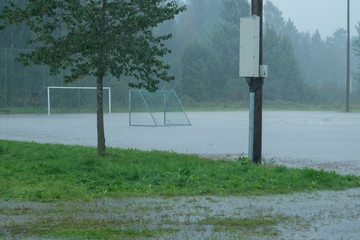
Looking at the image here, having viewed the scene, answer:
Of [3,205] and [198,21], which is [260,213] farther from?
[198,21]

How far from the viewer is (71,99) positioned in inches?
1789

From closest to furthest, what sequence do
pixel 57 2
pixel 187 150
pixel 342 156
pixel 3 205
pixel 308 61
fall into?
pixel 3 205, pixel 57 2, pixel 342 156, pixel 187 150, pixel 308 61

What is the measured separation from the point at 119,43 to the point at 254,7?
2983 mm

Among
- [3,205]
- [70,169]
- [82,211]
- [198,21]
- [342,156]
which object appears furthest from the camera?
[198,21]

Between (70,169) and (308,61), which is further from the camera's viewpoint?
(308,61)

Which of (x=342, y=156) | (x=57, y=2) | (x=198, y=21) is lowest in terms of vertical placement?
(x=342, y=156)

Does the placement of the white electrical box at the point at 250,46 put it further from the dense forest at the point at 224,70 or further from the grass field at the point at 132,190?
the dense forest at the point at 224,70

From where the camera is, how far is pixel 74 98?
45656 millimetres

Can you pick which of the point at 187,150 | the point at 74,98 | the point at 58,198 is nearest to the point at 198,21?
the point at 74,98

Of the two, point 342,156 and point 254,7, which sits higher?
point 254,7

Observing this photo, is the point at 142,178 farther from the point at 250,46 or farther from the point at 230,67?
the point at 230,67

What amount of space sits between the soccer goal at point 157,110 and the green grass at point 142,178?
9.39 meters

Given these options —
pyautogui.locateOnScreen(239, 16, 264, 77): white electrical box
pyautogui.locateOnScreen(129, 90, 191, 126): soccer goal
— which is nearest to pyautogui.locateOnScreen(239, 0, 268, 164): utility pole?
pyautogui.locateOnScreen(239, 16, 264, 77): white electrical box

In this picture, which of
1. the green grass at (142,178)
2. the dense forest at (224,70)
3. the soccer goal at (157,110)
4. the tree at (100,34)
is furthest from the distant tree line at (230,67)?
the green grass at (142,178)
